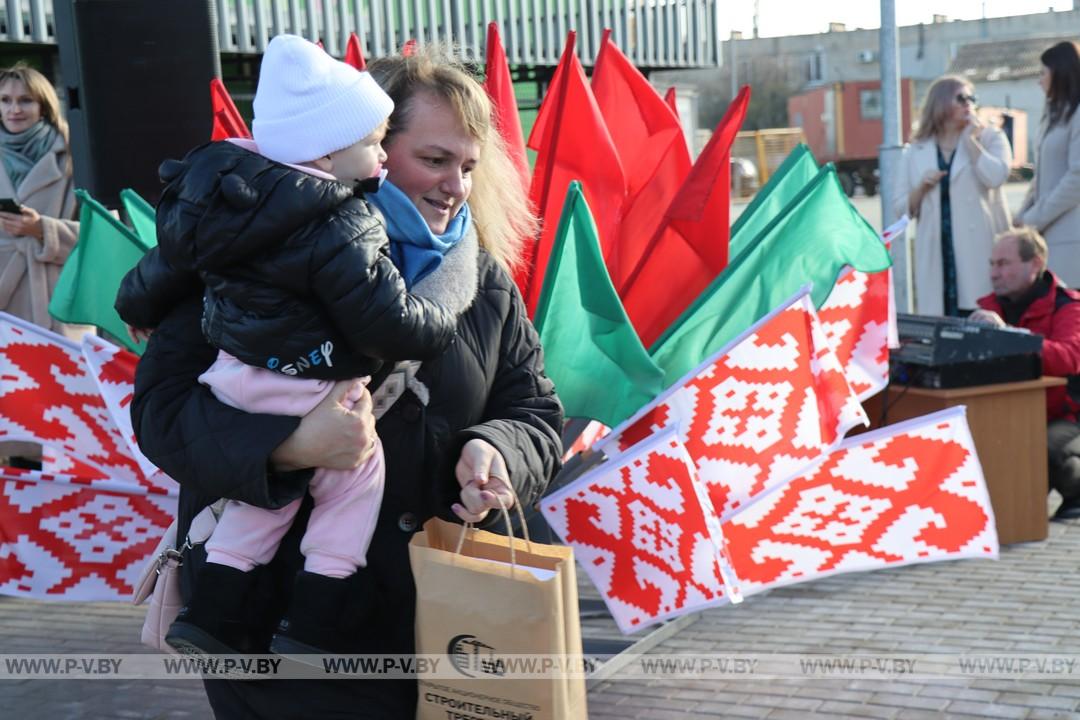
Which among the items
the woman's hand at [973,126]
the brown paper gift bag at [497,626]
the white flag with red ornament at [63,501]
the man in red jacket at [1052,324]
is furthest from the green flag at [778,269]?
the woman's hand at [973,126]

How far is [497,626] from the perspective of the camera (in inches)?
74.0

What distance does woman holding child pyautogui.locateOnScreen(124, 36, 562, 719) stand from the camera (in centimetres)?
198

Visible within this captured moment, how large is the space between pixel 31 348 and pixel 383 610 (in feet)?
6.50

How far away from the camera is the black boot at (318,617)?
6.75 feet

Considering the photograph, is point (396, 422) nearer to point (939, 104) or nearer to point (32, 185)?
point (32, 185)

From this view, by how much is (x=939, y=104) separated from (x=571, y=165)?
3890 millimetres

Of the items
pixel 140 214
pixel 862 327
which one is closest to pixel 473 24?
pixel 140 214

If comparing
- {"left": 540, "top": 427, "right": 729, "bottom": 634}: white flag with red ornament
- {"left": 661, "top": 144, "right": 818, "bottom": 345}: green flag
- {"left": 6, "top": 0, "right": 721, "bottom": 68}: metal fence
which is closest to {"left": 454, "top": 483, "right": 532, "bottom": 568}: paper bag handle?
{"left": 540, "top": 427, "right": 729, "bottom": 634}: white flag with red ornament

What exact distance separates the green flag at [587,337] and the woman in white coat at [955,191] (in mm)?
4226

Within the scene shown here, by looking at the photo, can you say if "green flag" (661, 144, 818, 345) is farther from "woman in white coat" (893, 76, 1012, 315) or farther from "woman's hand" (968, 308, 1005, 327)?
"woman in white coat" (893, 76, 1012, 315)

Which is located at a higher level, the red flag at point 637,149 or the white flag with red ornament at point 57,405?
the red flag at point 637,149

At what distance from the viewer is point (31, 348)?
3699 millimetres

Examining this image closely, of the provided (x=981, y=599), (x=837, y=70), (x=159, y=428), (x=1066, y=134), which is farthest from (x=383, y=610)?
(x=837, y=70)

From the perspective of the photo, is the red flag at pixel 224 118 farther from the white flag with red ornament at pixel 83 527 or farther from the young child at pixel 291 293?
the young child at pixel 291 293
